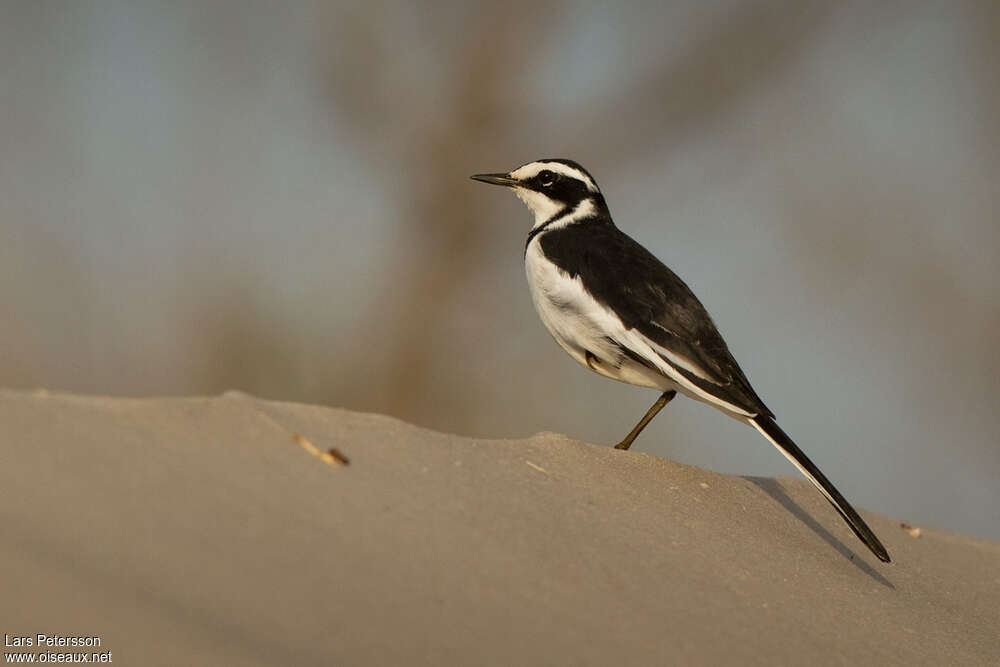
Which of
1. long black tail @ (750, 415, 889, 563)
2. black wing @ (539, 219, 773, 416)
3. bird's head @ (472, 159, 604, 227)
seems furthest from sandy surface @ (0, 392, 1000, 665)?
bird's head @ (472, 159, 604, 227)

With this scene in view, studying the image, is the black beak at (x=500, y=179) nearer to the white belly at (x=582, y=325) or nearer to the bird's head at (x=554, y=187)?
the bird's head at (x=554, y=187)


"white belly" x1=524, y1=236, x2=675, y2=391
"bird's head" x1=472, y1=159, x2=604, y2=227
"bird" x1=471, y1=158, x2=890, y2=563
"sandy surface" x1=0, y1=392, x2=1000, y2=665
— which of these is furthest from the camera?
"bird's head" x1=472, y1=159, x2=604, y2=227

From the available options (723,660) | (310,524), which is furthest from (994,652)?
(310,524)

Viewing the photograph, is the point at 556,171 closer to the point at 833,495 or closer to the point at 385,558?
the point at 833,495

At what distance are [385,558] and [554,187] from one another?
4136 millimetres

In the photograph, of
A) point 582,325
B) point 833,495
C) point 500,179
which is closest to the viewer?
point 833,495

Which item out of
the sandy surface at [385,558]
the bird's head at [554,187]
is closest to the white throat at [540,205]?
the bird's head at [554,187]

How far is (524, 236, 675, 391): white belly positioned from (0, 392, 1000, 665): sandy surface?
0.96 m

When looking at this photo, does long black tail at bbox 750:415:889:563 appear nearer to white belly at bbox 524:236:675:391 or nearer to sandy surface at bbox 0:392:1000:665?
sandy surface at bbox 0:392:1000:665

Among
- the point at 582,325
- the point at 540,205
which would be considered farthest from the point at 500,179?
the point at 582,325

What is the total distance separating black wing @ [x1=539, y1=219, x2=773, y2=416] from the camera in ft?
16.6

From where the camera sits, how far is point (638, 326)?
5305mm

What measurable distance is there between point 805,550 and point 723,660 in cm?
150

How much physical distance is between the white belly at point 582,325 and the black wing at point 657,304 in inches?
2.1
